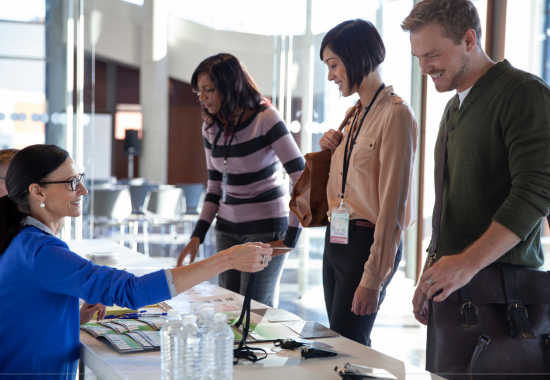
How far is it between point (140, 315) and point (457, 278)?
3.29ft

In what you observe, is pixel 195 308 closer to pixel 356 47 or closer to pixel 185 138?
pixel 356 47

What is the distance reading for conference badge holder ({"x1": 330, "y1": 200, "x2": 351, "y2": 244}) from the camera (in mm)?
Result: 1761

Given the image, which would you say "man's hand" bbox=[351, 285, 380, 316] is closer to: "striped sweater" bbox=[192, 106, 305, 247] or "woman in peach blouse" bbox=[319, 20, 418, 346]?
"woman in peach blouse" bbox=[319, 20, 418, 346]

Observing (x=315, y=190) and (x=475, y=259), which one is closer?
(x=475, y=259)

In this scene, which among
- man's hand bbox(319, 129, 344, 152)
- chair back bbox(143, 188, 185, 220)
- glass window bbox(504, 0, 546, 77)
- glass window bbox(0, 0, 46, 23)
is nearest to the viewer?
man's hand bbox(319, 129, 344, 152)

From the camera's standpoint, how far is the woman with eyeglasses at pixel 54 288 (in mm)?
1411

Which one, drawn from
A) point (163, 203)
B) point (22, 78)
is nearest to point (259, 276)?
point (22, 78)

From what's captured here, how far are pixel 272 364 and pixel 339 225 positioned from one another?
598mm

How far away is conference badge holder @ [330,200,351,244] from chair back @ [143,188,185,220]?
5.74 meters

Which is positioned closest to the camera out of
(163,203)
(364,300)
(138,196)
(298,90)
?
(364,300)

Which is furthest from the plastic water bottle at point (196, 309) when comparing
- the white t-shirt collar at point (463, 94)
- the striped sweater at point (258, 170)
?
the striped sweater at point (258, 170)

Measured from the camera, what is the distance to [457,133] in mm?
1504

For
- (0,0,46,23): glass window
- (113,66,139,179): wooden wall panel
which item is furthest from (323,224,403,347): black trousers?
(113,66,139,179): wooden wall panel

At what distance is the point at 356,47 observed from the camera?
1.78 m
